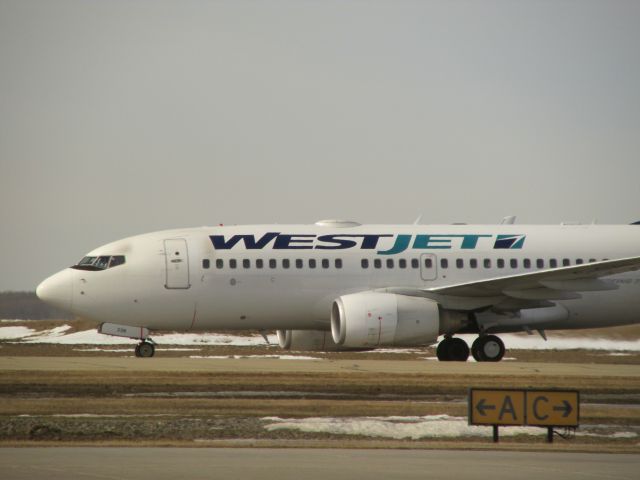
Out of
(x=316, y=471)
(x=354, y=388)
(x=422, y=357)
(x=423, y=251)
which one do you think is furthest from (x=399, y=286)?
(x=316, y=471)

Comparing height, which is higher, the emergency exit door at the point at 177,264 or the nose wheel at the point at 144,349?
the emergency exit door at the point at 177,264

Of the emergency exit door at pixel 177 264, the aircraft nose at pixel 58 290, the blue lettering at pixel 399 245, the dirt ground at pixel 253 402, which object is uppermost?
the blue lettering at pixel 399 245

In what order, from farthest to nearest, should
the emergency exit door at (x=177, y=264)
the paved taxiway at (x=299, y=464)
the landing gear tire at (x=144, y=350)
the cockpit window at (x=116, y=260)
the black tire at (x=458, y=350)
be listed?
the black tire at (x=458, y=350) < the landing gear tire at (x=144, y=350) < the cockpit window at (x=116, y=260) < the emergency exit door at (x=177, y=264) < the paved taxiway at (x=299, y=464)

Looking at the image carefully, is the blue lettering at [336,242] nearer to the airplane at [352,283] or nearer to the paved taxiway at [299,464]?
the airplane at [352,283]

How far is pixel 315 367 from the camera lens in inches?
1168

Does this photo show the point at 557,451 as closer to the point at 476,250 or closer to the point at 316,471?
the point at 316,471

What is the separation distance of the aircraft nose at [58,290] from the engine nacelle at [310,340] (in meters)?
6.62

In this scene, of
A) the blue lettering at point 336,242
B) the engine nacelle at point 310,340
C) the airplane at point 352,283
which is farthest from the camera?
the engine nacelle at point 310,340

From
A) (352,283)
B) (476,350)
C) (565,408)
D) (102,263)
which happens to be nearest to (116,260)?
(102,263)

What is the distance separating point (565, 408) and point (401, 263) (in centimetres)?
1634

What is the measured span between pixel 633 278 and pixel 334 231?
8.79 m

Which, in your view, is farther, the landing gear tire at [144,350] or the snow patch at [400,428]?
the landing gear tire at [144,350]

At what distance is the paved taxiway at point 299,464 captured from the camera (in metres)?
13.7

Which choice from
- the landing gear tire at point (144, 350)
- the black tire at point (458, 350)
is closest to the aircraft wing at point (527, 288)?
the black tire at point (458, 350)
